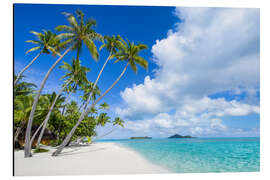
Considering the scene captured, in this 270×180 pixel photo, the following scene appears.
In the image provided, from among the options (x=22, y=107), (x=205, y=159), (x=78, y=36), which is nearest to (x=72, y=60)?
(x=22, y=107)

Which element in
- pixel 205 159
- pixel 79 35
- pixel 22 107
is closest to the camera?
pixel 79 35

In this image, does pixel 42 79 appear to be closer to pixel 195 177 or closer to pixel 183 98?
pixel 195 177

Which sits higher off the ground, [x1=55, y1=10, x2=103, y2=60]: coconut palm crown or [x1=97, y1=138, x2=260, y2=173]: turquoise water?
[x1=55, y1=10, x2=103, y2=60]: coconut palm crown

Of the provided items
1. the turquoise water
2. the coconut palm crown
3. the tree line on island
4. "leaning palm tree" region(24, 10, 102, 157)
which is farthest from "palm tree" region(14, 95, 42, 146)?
the turquoise water

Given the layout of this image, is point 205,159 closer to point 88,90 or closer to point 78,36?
point 78,36

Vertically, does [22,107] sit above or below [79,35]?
below

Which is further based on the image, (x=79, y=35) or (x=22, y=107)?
(x=22, y=107)

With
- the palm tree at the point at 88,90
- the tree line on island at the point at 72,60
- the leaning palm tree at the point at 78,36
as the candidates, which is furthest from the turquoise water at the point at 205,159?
the palm tree at the point at 88,90

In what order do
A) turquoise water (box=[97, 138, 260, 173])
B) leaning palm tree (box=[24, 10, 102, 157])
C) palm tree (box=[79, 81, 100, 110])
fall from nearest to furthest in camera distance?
turquoise water (box=[97, 138, 260, 173]) < leaning palm tree (box=[24, 10, 102, 157]) < palm tree (box=[79, 81, 100, 110])

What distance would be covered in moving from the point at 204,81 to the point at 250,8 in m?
3.04

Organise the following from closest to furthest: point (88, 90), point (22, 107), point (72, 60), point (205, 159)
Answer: point (22, 107), point (205, 159), point (72, 60), point (88, 90)

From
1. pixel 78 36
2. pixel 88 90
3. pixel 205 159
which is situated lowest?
pixel 205 159

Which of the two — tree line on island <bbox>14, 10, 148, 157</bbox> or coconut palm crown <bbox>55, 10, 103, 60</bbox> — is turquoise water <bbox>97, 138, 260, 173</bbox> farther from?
coconut palm crown <bbox>55, 10, 103, 60</bbox>
